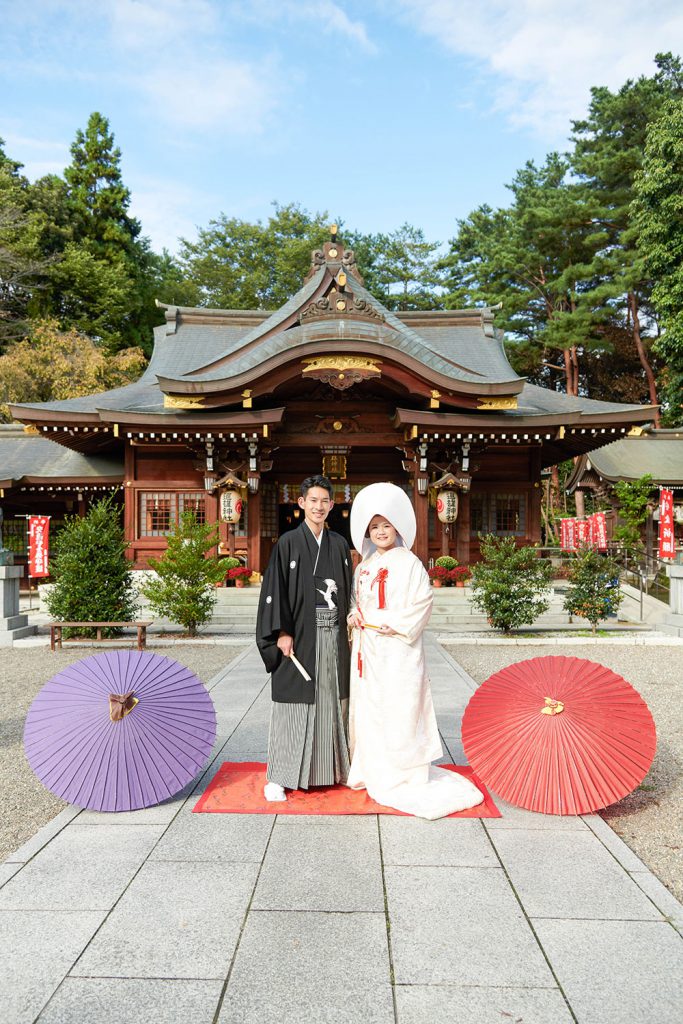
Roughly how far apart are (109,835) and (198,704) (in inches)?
31.6

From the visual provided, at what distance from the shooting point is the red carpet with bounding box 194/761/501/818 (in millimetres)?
3701

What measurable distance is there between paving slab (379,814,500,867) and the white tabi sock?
0.59 metres

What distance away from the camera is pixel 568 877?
2.99 m

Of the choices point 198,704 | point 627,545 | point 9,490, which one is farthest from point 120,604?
point 627,545

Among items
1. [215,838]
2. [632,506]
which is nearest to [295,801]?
[215,838]

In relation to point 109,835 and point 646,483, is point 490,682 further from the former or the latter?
point 646,483

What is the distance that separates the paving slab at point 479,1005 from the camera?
2057mm

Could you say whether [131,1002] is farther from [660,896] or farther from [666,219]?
[666,219]

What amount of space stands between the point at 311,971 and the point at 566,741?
193cm

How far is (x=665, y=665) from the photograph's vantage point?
8688 mm

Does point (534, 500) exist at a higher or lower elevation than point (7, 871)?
higher

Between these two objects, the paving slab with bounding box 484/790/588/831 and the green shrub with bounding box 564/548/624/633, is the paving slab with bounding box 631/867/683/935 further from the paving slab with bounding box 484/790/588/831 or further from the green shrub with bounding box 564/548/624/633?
the green shrub with bounding box 564/548/624/633

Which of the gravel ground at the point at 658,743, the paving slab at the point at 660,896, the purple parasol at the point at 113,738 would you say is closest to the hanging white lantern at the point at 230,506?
the gravel ground at the point at 658,743

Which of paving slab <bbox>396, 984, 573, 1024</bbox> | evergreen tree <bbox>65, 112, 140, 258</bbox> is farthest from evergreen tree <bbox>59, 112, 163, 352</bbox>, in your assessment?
paving slab <bbox>396, 984, 573, 1024</bbox>
